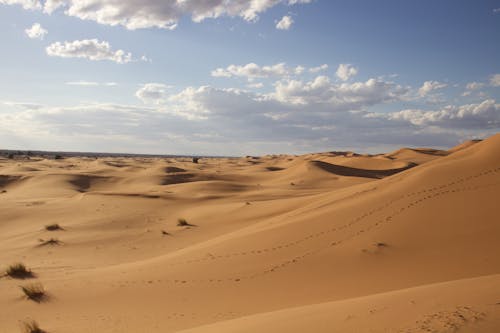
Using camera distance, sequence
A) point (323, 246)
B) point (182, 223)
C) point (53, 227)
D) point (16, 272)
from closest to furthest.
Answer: point (323, 246) < point (16, 272) < point (53, 227) < point (182, 223)

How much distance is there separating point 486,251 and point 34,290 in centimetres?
752

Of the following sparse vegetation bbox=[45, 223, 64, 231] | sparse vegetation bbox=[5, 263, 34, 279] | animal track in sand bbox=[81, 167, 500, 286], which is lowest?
sparse vegetation bbox=[45, 223, 64, 231]

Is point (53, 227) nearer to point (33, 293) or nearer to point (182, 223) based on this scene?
point (182, 223)

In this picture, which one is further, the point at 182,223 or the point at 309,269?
the point at 182,223

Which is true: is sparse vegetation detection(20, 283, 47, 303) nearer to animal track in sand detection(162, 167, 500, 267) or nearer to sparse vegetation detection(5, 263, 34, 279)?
sparse vegetation detection(5, 263, 34, 279)

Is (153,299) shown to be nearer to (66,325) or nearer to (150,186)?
(66,325)

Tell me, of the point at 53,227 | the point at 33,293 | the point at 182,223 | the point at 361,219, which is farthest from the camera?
the point at 182,223

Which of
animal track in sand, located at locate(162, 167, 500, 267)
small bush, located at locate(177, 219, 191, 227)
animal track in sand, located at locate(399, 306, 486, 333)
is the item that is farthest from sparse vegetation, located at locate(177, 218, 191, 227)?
animal track in sand, located at locate(399, 306, 486, 333)

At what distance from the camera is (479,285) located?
448cm

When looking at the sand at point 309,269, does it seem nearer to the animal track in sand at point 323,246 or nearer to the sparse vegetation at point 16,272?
the animal track in sand at point 323,246

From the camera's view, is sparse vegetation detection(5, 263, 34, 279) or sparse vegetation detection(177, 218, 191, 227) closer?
sparse vegetation detection(5, 263, 34, 279)

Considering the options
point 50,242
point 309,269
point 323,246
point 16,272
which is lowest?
point 50,242

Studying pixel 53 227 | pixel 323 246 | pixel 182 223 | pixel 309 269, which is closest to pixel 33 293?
pixel 309 269

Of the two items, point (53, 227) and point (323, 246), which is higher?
point (323, 246)
